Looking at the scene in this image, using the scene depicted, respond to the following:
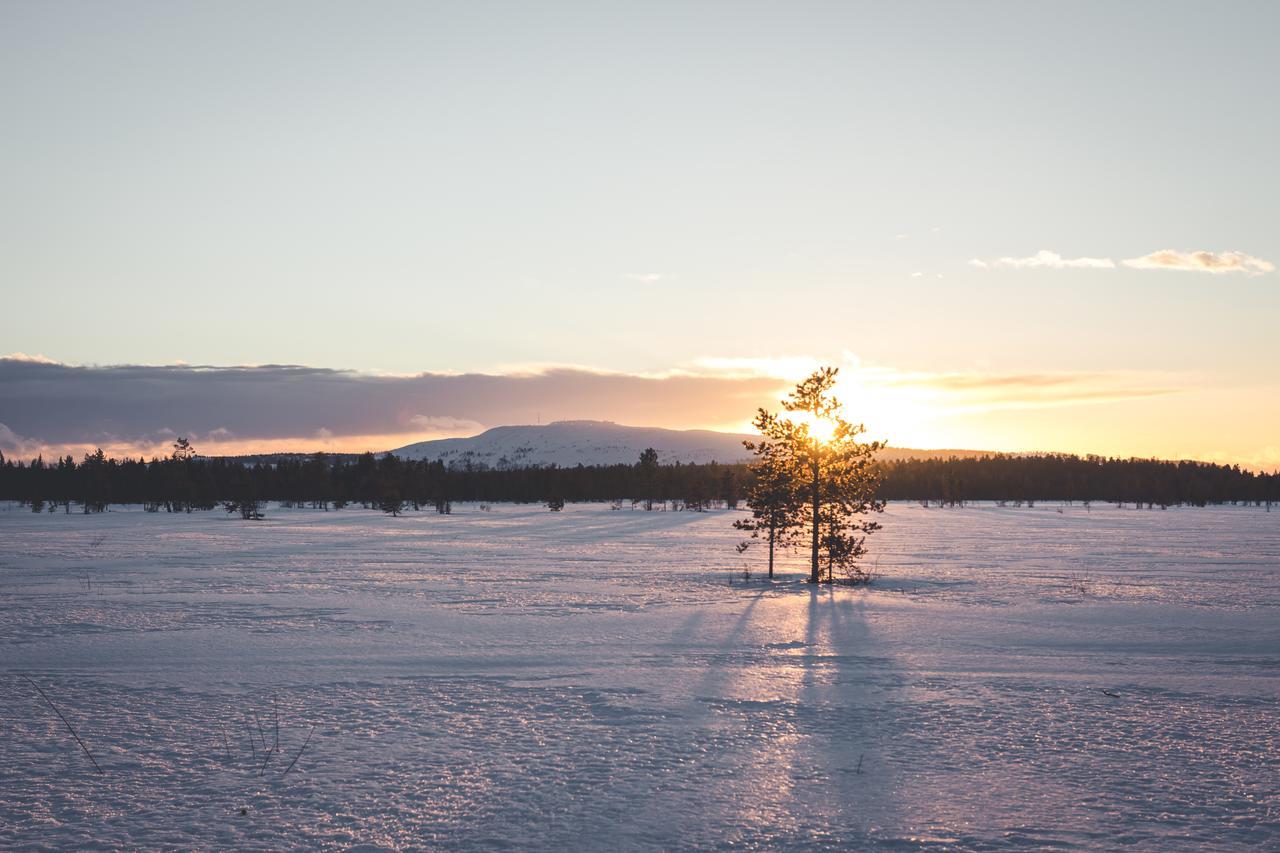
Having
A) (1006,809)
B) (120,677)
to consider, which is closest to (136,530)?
(120,677)

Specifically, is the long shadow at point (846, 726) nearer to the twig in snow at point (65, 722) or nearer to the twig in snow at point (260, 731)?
the twig in snow at point (260, 731)

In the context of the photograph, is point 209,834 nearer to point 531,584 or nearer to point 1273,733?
point 1273,733

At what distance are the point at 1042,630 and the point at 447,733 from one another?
13.9m

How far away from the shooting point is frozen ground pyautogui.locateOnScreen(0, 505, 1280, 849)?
807 cm

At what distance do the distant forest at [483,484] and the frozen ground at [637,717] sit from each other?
7157cm

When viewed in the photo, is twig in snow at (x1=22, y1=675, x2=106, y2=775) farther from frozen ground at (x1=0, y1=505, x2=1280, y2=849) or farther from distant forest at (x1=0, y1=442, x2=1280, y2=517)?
distant forest at (x1=0, y1=442, x2=1280, y2=517)

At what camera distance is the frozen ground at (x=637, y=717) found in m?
8.07

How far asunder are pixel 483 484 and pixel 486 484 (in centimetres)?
65

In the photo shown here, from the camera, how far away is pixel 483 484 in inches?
6614

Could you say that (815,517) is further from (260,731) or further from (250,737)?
(250,737)

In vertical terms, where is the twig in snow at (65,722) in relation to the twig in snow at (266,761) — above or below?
below

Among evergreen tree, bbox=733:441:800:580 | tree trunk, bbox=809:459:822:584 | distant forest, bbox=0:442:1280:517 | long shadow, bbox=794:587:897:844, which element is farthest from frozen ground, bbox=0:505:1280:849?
distant forest, bbox=0:442:1280:517

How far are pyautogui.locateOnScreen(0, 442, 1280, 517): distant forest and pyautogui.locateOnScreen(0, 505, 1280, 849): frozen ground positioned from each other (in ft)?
235

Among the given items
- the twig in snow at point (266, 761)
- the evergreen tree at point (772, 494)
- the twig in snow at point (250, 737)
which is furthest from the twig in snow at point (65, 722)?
the evergreen tree at point (772, 494)
